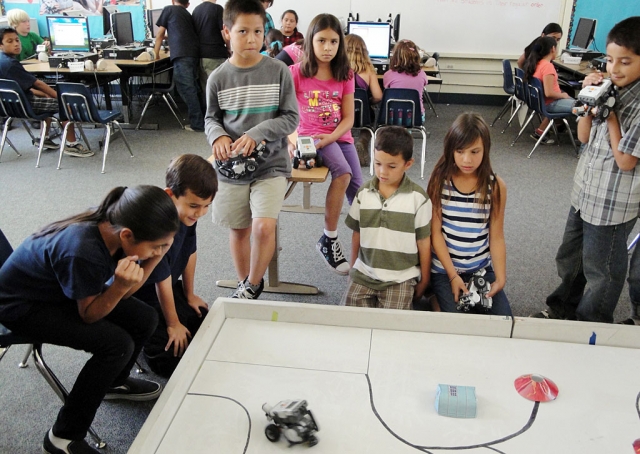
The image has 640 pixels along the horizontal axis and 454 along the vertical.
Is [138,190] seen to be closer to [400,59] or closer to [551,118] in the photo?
[400,59]

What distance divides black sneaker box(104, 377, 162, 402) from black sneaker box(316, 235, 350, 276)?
1.14 meters

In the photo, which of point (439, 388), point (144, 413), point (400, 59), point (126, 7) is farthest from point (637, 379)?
point (126, 7)

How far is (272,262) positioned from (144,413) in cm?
90

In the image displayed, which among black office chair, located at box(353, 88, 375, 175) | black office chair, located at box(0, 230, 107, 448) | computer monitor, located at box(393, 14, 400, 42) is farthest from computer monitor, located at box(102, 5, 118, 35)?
black office chair, located at box(0, 230, 107, 448)

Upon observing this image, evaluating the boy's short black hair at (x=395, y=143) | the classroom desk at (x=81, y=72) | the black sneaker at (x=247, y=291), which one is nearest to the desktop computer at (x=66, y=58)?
the classroom desk at (x=81, y=72)

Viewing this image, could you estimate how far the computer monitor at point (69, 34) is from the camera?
534 cm

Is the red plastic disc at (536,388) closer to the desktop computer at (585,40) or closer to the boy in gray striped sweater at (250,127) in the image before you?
the boy in gray striped sweater at (250,127)

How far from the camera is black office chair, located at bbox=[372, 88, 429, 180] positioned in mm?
4000

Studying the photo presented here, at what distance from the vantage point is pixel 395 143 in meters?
1.90

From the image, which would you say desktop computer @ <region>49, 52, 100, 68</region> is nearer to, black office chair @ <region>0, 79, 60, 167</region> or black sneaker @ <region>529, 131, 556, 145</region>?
black office chair @ <region>0, 79, 60, 167</region>

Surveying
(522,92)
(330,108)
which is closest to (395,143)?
(330,108)

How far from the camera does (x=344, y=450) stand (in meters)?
1.10

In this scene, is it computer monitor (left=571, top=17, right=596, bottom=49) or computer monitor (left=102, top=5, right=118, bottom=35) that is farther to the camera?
computer monitor (left=102, top=5, right=118, bottom=35)

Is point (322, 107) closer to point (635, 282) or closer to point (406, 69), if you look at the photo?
point (635, 282)
